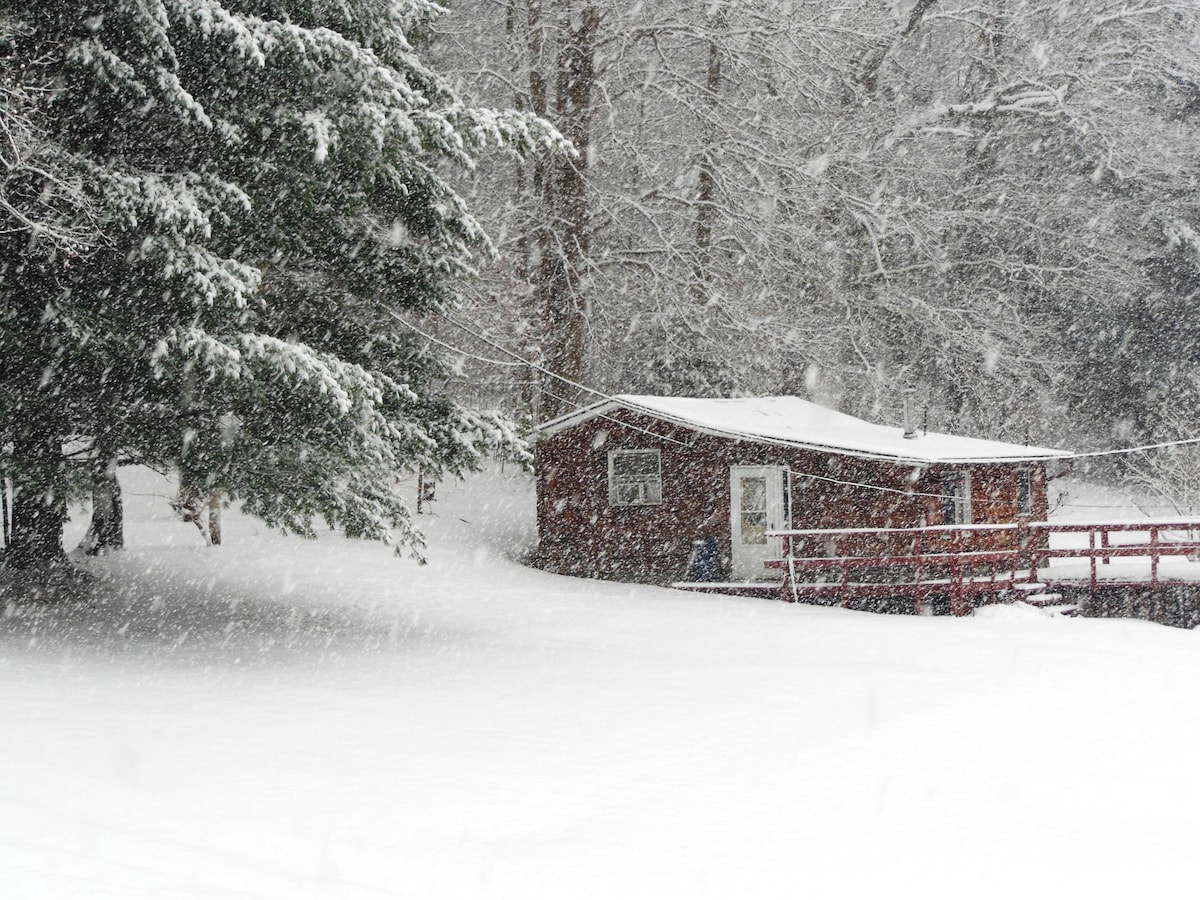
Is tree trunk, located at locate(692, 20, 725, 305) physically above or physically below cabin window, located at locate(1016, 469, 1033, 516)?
above

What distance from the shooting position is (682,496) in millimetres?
22500

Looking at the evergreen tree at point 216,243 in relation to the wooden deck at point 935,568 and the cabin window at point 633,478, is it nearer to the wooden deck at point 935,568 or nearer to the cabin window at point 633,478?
the wooden deck at point 935,568

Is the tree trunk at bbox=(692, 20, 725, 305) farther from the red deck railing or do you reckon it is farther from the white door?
the red deck railing

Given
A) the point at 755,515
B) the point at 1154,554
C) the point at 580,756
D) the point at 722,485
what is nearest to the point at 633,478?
the point at 722,485

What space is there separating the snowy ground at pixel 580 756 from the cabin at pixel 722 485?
4.80 m

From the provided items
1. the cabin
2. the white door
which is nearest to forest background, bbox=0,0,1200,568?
the cabin

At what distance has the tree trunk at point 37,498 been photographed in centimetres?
1179

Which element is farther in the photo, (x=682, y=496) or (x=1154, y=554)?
(x=682, y=496)

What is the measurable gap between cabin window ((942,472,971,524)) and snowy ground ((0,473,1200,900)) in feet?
19.8

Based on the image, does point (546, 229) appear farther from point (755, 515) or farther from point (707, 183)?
point (755, 515)

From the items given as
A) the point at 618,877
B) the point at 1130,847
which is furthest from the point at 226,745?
the point at 1130,847

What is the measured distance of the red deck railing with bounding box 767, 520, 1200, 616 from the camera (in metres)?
18.9

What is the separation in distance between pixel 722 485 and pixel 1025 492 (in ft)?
Answer: 23.0

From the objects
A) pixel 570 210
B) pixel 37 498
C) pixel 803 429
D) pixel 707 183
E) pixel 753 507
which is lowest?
pixel 753 507
